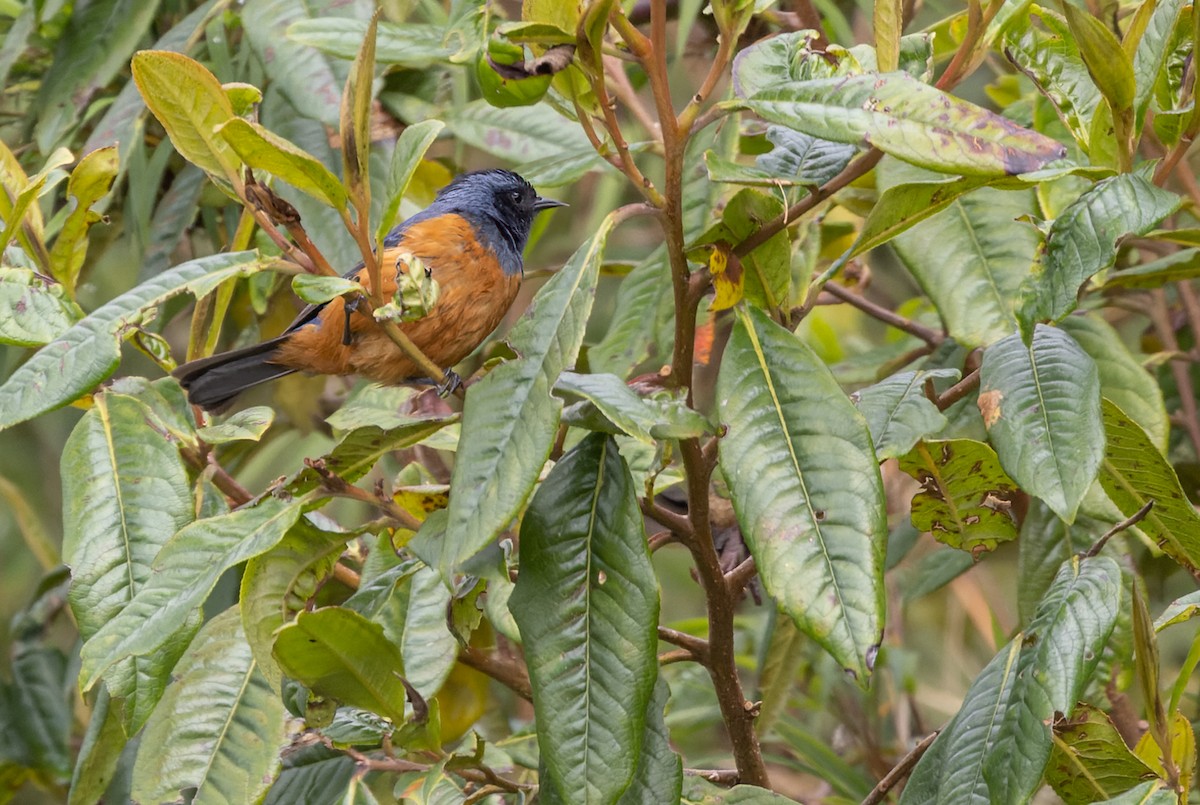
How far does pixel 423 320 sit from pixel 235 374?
1.45ft

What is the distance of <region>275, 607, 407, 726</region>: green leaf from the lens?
1.37m

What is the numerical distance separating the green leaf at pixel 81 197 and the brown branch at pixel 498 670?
78cm

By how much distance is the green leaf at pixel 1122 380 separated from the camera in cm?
195

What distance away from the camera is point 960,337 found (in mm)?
1782

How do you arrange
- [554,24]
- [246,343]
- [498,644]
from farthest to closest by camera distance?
1. [246,343]
2. [498,644]
3. [554,24]

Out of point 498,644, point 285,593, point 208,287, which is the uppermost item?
point 208,287

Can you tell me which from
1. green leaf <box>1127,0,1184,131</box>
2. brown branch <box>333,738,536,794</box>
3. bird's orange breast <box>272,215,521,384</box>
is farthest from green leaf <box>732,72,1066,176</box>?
bird's orange breast <box>272,215,521,384</box>

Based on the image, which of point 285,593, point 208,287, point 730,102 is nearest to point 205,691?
point 285,593

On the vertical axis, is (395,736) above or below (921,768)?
above

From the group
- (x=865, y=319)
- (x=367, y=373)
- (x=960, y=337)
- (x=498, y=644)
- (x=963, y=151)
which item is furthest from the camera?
(x=865, y=319)

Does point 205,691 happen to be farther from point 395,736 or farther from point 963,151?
point 963,151

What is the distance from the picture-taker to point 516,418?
1286 mm

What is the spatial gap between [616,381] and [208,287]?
47cm

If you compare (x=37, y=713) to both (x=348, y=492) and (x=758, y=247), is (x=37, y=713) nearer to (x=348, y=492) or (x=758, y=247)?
(x=348, y=492)
